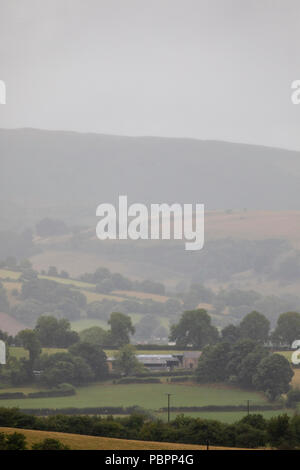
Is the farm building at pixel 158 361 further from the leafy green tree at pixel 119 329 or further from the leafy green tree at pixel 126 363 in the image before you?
the leafy green tree at pixel 119 329

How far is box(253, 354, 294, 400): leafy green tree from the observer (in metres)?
85.9

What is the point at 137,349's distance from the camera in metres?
111

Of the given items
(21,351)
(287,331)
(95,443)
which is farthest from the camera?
(287,331)

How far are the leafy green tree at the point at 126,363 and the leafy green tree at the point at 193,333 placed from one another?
13.6 meters

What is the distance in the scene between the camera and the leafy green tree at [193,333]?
11169cm

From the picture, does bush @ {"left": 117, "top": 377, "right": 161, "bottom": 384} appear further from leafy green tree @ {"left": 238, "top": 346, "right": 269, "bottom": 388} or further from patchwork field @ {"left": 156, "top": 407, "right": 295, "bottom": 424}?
patchwork field @ {"left": 156, "top": 407, "right": 295, "bottom": 424}

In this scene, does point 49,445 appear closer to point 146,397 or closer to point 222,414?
point 222,414

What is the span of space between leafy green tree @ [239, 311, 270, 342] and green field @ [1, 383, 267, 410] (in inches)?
A: 900

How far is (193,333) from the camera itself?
11262cm

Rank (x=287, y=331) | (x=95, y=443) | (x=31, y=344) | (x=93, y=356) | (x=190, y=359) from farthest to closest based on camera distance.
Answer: (x=287, y=331), (x=190, y=359), (x=31, y=344), (x=93, y=356), (x=95, y=443)

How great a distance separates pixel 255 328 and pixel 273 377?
27.0 metres

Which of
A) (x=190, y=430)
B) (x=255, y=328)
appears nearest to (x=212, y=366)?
(x=255, y=328)
